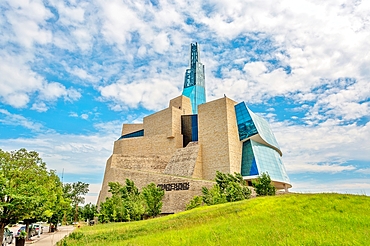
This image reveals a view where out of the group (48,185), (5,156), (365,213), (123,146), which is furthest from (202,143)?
(365,213)

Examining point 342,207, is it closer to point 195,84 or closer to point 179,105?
point 179,105

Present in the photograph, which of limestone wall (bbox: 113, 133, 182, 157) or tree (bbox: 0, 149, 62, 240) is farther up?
limestone wall (bbox: 113, 133, 182, 157)

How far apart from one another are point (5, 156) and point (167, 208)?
18.9m

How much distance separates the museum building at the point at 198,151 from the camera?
40094 millimetres

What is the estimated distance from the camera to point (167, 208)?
3306 centimetres

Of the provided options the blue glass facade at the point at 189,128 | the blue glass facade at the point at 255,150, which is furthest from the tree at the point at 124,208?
the blue glass facade at the point at 189,128

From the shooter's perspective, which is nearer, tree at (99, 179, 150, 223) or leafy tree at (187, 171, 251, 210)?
leafy tree at (187, 171, 251, 210)

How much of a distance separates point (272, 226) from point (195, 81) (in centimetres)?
6151

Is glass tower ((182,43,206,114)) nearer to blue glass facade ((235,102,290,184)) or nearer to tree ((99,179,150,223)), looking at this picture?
blue glass facade ((235,102,290,184))

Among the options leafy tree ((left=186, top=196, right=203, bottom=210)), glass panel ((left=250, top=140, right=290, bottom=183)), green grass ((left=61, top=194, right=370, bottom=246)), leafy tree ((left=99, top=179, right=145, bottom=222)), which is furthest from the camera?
glass panel ((left=250, top=140, right=290, bottom=183))

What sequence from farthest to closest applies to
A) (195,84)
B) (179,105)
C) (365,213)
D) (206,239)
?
1. (195,84)
2. (179,105)
3. (365,213)
4. (206,239)

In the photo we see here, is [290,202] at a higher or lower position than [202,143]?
lower

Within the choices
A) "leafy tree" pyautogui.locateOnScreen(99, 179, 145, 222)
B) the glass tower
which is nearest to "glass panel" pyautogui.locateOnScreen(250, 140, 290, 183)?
"leafy tree" pyautogui.locateOnScreen(99, 179, 145, 222)

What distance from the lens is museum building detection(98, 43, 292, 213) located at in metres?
40.1
